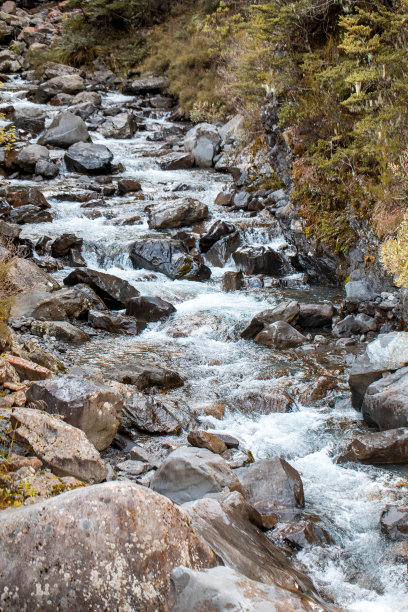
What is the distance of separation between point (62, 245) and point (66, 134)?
924cm

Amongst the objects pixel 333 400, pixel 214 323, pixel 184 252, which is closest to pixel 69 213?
pixel 184 252

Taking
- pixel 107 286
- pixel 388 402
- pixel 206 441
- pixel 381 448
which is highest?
pixel 388 402

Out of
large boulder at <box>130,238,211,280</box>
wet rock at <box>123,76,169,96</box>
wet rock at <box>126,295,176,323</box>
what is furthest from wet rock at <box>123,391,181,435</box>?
wet rock at <box>123,76,169,96</box>

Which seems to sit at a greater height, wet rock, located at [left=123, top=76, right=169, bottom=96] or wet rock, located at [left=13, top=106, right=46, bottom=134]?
wet rock, located at [left=123, top=76, right=169, bottom=96]

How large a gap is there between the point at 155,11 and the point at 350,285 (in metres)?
28.7

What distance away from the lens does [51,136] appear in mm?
20656

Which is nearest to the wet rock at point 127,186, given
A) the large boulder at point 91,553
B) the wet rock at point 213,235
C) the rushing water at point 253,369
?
the rushing water at point 253,369

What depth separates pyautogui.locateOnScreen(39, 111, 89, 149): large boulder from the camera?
20.6m

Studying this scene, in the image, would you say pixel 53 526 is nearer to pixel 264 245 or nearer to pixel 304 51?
pixel 264 245

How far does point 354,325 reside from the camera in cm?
972

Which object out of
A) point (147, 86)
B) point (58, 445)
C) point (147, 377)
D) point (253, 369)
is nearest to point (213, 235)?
point (253, 369)

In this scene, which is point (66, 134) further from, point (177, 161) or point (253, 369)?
point (253, 369)

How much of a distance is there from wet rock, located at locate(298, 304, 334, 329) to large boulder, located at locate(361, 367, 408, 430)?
10.2 ft

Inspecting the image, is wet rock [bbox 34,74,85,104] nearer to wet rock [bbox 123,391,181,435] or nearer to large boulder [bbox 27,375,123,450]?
wet rock [bbox 123,391,181,435]
